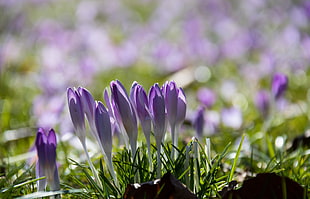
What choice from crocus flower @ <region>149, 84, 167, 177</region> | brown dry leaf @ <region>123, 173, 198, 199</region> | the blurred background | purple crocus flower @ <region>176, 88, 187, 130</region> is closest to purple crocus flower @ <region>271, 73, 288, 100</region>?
the blurred background

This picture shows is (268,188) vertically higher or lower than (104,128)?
lower

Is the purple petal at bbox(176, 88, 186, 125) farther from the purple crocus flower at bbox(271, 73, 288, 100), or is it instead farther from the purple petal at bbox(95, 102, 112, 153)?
the purple crocus flower at bbox(271, 73, 288, 100)

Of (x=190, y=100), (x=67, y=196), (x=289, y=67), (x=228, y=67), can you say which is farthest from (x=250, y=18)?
(x=67, y=196)

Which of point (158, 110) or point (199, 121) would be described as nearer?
point (158, 110)

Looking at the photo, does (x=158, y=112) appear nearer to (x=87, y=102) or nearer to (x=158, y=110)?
(x=158, y=110)

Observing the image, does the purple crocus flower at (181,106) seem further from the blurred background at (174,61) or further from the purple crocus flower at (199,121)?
the blurred background at (174,61)

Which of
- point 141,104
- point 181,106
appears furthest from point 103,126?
point 181,106
